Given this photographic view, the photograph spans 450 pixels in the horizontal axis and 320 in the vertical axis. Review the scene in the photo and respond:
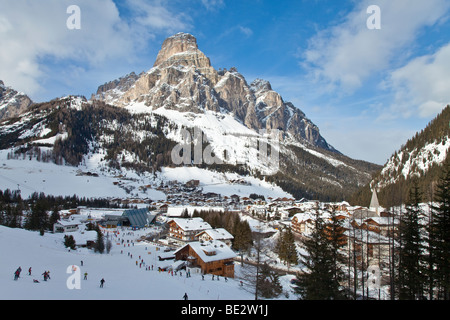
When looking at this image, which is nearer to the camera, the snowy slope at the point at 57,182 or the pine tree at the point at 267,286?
the pine tree at the point at 267,286

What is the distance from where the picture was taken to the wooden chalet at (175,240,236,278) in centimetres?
3438

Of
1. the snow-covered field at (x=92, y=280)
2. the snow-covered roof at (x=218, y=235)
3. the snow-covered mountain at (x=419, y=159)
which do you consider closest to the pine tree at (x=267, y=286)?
the snow-covered field at (x=92, y=280)

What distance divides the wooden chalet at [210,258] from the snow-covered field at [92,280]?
2159 millimetres

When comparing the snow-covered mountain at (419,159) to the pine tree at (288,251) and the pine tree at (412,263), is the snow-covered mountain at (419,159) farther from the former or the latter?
the pine tree at (412,263)

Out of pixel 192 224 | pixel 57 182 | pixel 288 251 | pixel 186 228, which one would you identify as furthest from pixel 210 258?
pixel 57 182

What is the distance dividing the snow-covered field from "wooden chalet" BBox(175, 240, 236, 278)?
2.16m

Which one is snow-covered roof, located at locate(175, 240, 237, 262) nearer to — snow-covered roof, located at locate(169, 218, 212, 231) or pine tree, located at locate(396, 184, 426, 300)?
snow-covered roof, located at locate(169, 218, 212, 231)

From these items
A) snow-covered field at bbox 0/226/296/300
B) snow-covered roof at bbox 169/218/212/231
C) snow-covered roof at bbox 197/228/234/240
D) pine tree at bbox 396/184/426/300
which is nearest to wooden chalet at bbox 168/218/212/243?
snow-covered roof at bbox 169/218/212/231

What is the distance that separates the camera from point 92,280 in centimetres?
2259

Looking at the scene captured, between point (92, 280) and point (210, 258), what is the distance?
600 inches

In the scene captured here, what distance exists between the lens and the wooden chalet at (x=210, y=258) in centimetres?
3438
